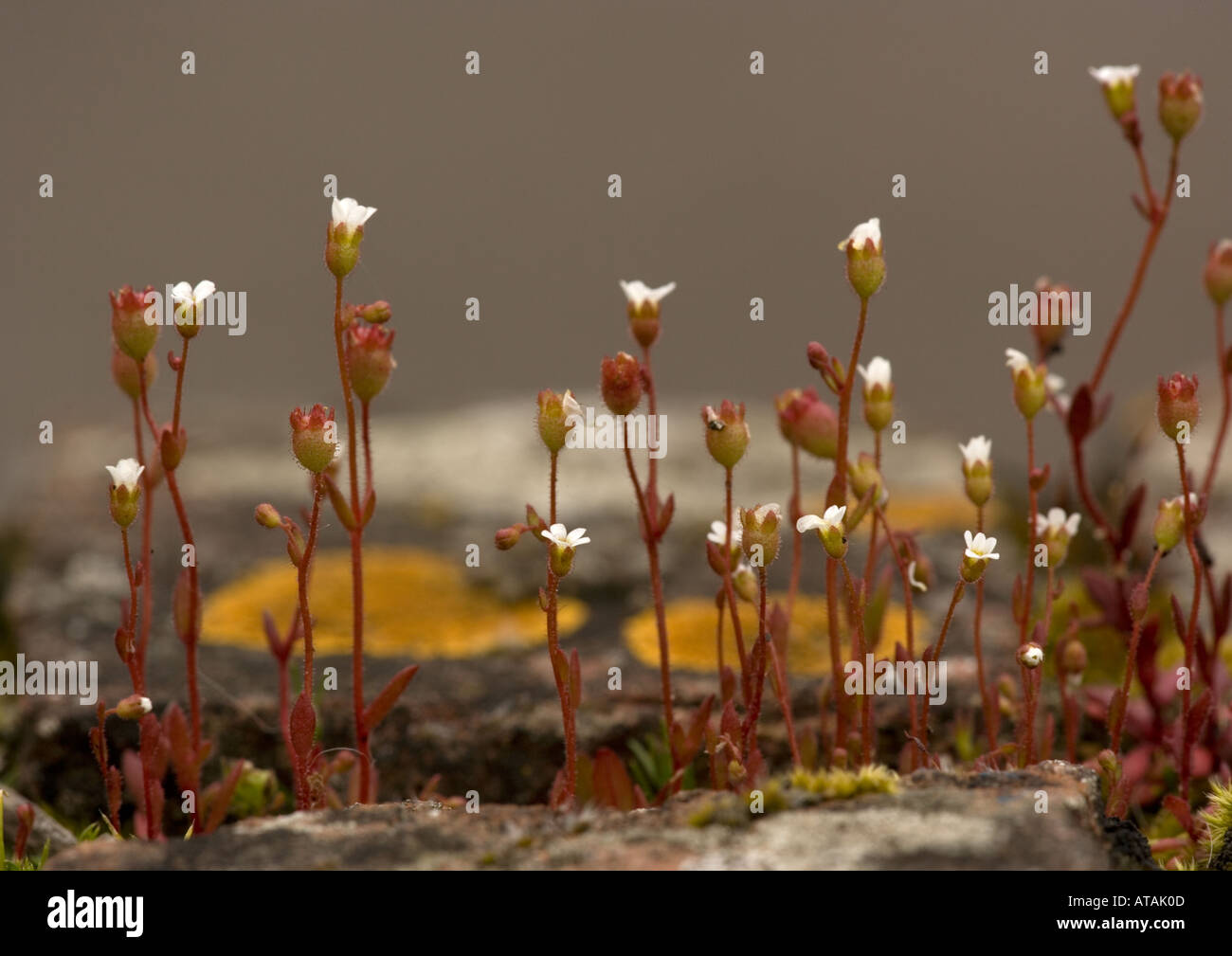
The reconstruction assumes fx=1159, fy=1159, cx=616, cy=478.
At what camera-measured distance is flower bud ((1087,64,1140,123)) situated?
2609 mm

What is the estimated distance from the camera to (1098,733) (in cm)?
320

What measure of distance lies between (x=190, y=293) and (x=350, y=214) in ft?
1.08

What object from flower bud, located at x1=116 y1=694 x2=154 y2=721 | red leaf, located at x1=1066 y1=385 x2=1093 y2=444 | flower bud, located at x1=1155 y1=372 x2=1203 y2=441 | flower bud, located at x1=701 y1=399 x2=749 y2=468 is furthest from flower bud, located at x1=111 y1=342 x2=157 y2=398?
red leaf, located at x1=1066 y1=385 x2=1093 y2=444

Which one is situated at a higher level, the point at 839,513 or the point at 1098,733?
the point at 839,513

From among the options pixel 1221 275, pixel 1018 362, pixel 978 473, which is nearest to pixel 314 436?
pixel 978 473

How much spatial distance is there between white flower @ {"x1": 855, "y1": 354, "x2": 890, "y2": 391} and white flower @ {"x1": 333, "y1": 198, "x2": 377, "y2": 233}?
1078 mm

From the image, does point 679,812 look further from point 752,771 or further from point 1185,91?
point 1185,91

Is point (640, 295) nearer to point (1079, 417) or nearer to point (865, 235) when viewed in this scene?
point (865, 235)

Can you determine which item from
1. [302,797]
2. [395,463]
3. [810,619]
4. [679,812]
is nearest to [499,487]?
[395,463]

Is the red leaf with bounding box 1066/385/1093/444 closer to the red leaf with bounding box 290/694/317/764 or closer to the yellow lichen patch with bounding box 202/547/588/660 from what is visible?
the yellow lichen patch with bounding box 202/547/588/660

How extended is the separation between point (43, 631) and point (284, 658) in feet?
4.70

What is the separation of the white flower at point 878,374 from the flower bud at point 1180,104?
2.68 ft

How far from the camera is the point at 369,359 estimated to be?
2.18 meters

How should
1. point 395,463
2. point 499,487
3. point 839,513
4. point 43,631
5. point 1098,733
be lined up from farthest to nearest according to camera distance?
point 395,463
point 499,487
point 43,631
point 1098,733
point 839,513
